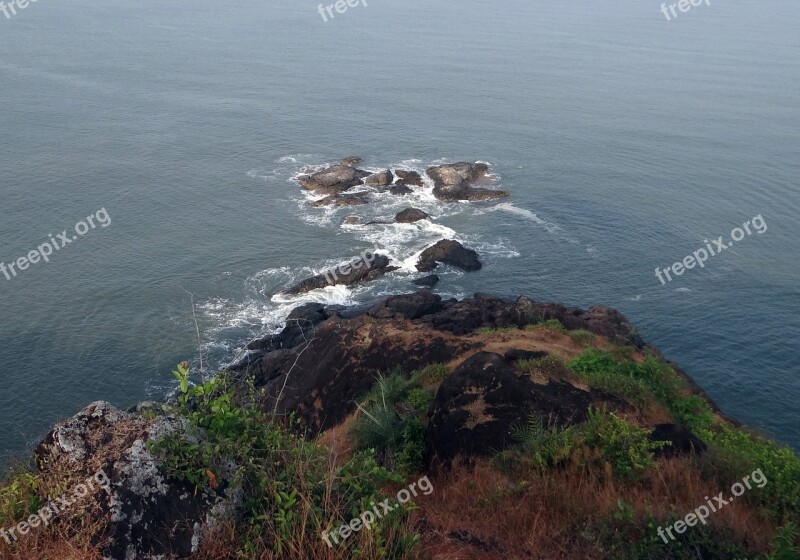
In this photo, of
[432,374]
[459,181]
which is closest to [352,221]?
[459,181]

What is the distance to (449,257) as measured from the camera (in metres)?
54.5

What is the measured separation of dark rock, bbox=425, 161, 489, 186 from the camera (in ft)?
228

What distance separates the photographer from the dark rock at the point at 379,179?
2741 inches

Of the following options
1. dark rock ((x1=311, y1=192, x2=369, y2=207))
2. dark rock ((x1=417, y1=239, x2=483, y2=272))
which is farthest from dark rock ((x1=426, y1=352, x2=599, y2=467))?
dark rock ((x1=311, y1=192, x2=369, y2=207))

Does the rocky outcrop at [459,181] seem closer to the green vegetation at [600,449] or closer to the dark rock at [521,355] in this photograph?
the dark rock at [521,355]

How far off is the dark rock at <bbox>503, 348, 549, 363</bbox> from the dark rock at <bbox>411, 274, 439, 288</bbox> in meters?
24.5

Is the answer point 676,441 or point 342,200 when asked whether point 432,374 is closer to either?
point 676,441

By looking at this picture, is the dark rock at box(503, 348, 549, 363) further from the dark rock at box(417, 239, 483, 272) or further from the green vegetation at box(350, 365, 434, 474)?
the dark rock at box(417, 239, 483, 272)

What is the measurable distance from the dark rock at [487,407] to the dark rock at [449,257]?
103 ft

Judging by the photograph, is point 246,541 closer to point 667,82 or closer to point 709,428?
point 709,428

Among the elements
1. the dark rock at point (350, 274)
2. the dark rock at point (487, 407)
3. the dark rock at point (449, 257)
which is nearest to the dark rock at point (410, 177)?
the dark rock at point (449, 257)

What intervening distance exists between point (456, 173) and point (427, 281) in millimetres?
22504

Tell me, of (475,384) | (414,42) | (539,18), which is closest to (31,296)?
(475,384)

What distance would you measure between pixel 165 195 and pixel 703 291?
50889 millimetres
